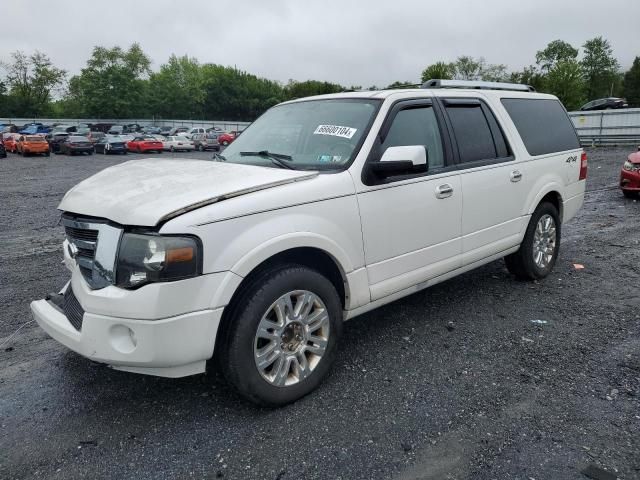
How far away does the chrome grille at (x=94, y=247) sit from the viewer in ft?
8.69

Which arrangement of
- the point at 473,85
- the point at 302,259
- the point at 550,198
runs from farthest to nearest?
1. the point at 550,198
2. the point at 473,85
3. the point at 302,259

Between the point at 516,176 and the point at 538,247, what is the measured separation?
100 centimetres

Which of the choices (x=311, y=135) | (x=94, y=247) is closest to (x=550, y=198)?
(x=311, y=135)

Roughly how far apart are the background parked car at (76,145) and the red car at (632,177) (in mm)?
32898

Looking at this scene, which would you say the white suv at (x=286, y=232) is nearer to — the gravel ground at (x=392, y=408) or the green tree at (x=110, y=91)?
the gravel ground at (x=392, y=408)

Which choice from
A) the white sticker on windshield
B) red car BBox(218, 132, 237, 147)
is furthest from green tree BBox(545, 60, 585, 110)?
the white sticker on windshield

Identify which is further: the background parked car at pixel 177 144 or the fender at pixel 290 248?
the background parked car at pixel 177 144

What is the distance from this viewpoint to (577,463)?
→ 8.33 feet

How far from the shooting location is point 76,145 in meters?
33.7

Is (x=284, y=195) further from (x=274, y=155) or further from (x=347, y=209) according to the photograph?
(x=274, y=155)

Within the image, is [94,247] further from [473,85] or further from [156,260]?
[473,85]

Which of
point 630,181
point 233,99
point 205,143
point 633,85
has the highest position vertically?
point 233,99

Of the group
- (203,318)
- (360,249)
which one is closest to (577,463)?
(360,249)

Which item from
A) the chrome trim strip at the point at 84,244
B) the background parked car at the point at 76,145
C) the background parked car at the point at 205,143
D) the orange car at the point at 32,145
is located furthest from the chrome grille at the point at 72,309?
the background parked car at the point at 205,143
